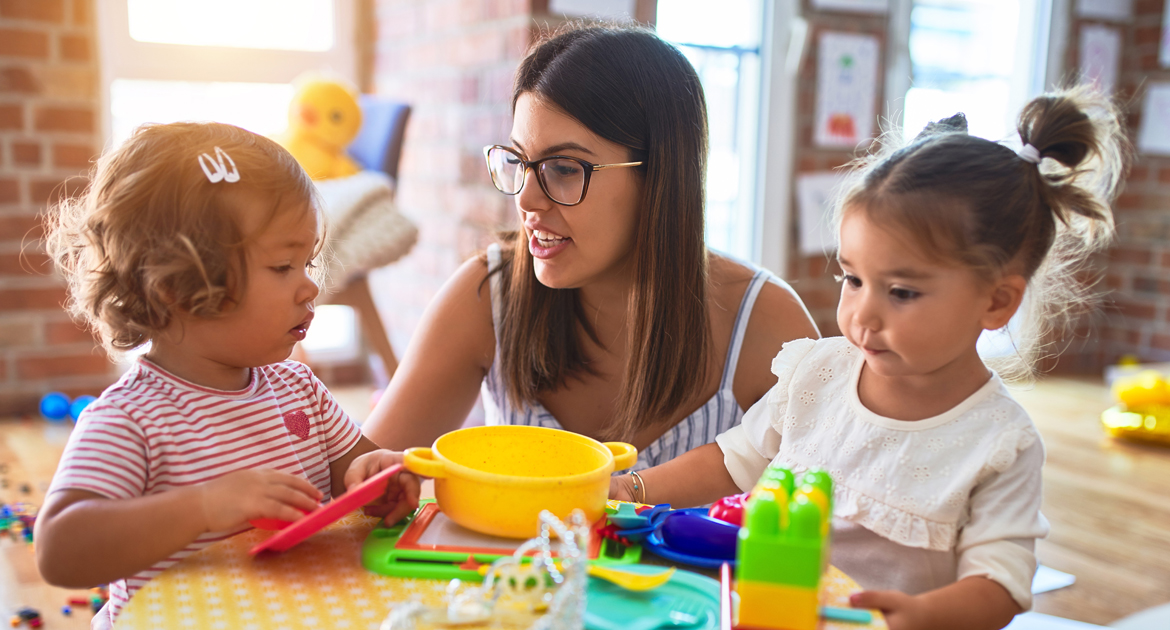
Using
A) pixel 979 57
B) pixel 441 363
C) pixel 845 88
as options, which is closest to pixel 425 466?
pixel 441 363

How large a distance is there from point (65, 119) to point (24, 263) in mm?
448

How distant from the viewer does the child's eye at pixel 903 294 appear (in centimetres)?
86

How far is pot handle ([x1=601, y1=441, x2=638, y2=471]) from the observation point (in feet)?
2.54

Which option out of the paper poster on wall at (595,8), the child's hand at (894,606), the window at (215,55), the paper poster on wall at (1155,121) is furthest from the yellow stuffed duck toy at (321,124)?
the paper poster on wall at (1155,121)

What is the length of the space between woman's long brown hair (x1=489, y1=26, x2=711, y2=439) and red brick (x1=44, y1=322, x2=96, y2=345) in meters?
2.01

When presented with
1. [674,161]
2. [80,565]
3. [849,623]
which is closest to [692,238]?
[674,161]

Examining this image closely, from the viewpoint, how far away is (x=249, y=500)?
27.5 inches

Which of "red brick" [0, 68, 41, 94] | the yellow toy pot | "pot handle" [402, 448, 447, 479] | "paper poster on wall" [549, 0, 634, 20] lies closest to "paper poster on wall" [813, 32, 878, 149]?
"paper poster on wall" [549, 0, 634, 20]

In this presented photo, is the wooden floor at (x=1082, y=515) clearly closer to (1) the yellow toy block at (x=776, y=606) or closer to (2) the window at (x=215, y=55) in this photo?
(2) the window at (x=215, y=55)

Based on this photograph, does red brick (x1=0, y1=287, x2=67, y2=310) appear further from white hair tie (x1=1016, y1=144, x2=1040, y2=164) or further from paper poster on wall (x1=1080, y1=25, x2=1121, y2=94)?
paper poster on wall (x1=1080, y1=25, x2=1121, y2=94)

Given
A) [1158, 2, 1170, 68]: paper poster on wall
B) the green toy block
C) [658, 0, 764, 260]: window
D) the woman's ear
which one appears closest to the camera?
the green toy block

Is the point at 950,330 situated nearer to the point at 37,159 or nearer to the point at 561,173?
the point at 561,173

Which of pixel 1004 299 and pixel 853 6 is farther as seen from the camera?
pixel 853 6

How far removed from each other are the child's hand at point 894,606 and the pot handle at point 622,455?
0.71 ft
